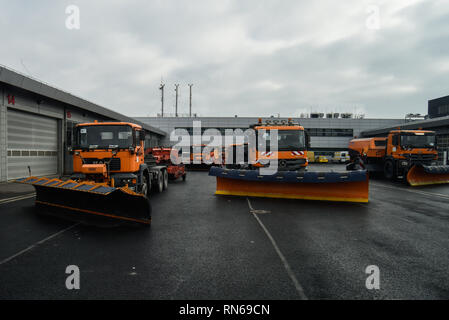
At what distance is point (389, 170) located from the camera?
1797 centimetres

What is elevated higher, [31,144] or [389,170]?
[31,144]

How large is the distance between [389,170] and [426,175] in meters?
2.56

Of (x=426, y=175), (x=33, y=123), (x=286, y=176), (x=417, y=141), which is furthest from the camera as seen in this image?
(x=33, y=123)

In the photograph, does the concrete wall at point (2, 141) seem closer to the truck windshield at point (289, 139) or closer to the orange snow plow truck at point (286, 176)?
the orange snow plow truck at point (286, 176)

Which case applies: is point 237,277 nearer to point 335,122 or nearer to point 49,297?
point 49,297

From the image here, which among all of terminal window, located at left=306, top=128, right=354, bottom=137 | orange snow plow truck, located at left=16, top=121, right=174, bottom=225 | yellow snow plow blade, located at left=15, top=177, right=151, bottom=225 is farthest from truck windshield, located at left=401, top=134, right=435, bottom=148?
terminal window, located at left=306, top=128, right=354, bottom=137

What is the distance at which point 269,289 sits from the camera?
3.45m

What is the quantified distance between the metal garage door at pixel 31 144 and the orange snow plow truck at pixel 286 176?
38.5 feet

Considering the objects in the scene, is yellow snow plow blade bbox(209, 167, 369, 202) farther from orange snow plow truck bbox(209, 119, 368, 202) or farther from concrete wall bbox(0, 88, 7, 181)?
concrete wall bbox(0, 88, 7, 181)

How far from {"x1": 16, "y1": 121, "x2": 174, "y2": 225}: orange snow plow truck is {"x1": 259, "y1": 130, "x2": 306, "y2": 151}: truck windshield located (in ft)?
16.9

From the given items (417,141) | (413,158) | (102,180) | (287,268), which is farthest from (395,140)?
(102,180)

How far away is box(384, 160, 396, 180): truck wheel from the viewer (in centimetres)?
1740

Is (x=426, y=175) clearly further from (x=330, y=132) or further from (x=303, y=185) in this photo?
(x=330, y=132)

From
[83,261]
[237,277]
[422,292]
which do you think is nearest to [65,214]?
[83,261]
